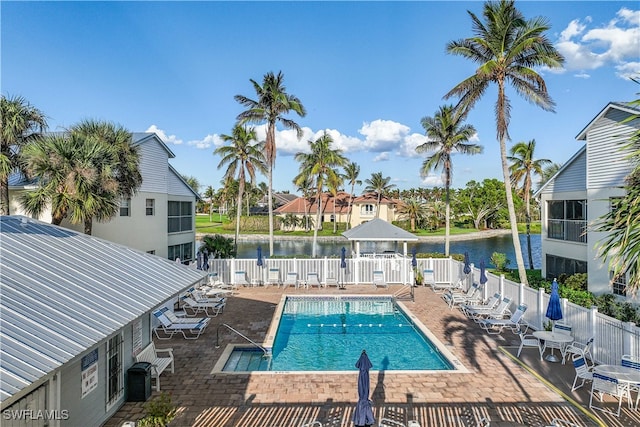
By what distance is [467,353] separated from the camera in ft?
34.2

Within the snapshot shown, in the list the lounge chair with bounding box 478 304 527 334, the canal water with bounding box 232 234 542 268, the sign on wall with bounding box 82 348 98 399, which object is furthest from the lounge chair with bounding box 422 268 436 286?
the canal water with bounding box 232 234 542 268

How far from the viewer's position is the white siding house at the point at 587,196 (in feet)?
49.3

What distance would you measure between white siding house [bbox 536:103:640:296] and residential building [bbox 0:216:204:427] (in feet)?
45.7

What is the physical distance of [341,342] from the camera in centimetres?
1231

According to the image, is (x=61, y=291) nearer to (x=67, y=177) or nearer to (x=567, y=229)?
(x=67, y=177)

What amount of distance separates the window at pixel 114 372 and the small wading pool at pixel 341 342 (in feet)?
7.41

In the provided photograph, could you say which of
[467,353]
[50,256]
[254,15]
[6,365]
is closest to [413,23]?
[254,15]

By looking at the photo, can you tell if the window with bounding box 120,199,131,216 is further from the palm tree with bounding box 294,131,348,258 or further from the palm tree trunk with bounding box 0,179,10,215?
the palm tree with bounding box 294,131,348,258

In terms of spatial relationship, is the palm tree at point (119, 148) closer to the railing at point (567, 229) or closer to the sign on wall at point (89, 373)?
the sign on wall at point (89, 373)

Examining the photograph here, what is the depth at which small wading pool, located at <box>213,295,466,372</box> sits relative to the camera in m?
10.1

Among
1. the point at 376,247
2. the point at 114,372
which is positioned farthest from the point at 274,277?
the point at 376,247

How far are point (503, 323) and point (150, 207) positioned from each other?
18.2 m

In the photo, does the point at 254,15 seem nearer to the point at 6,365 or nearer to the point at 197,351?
the point at 197,351

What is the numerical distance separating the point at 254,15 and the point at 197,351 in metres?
14.9
